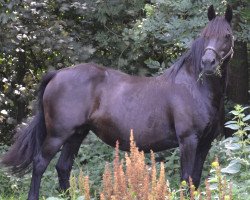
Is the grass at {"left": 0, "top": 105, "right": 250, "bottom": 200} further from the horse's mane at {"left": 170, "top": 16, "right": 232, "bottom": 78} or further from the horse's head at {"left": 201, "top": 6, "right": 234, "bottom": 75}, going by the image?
the horse's head at {"left": 201, "top": 6, "right": 234, "bottom": 75}

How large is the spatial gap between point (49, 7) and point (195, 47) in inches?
146

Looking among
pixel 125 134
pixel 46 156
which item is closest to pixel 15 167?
pixel 46 156

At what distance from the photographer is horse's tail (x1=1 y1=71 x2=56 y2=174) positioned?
5926 mm

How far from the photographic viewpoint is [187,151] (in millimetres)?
5191

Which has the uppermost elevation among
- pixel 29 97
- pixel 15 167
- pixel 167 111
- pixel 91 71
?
pixel 29 97

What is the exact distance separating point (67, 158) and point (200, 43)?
2.05 m

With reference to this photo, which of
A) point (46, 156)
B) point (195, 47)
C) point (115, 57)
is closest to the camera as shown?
point (195, 47)

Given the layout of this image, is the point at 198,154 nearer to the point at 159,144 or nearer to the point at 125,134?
the point at 159,144

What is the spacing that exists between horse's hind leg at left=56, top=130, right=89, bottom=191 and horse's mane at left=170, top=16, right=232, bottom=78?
1.41 meters

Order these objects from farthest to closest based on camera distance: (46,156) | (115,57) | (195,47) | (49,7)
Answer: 1. (115,57)
2. (49,7)
3. (46,156)
4. (195,47)

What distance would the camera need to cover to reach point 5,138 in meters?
9.40

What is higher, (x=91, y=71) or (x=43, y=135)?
(x=91, y=71)

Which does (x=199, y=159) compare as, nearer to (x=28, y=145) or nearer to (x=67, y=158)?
(x=67, y=158)

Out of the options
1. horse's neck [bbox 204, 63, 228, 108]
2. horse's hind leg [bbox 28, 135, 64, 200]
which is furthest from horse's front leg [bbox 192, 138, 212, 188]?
horse's hind leg [bbox 28, 135, 64, 200]
